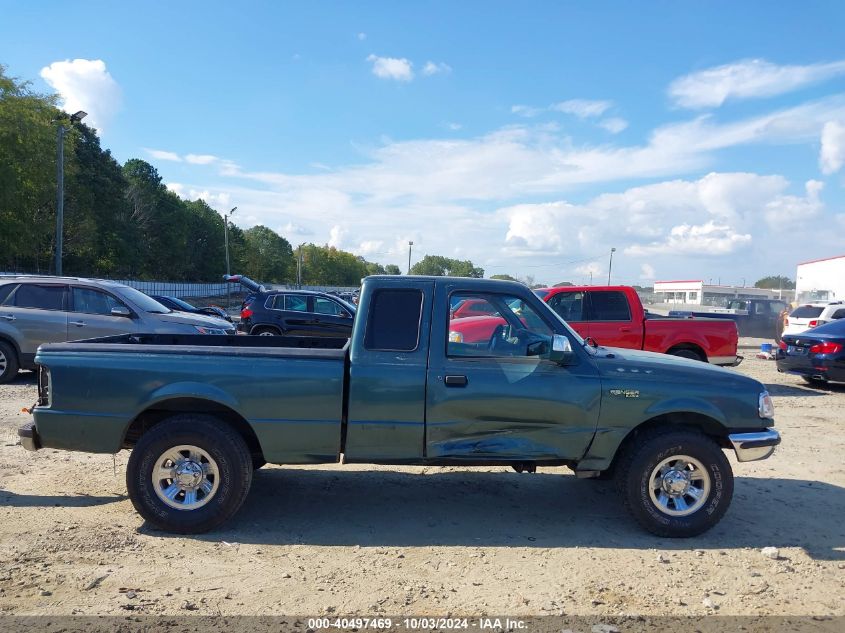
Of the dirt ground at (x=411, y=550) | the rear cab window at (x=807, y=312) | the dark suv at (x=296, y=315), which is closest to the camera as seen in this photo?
the dirt ground at (x=411, y=550)

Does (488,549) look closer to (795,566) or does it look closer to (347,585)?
(347,585)

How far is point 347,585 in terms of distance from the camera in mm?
3875

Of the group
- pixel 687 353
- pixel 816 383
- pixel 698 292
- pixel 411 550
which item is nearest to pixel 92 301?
pixel 411 550

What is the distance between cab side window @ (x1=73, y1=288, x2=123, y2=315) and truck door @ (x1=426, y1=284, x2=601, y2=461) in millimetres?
8088

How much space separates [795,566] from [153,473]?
178 inches

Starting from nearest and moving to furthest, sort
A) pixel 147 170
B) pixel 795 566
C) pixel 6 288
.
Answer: pixel 795 566, pixel 6 288, pixel 147 170

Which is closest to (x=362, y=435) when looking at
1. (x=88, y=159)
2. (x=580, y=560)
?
(x=580, y=560)

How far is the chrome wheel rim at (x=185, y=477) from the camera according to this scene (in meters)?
4.57

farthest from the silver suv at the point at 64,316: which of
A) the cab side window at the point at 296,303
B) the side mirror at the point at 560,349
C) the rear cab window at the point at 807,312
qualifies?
the rear cab window at the point at 807,312

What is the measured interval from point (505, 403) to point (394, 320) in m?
1.03

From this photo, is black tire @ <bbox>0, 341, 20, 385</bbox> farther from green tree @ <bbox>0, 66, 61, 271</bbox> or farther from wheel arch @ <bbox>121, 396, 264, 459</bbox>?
green tree @ <bbox>0, 66, 61, 271</bbox>

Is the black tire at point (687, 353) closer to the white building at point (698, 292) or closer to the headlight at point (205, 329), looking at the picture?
the headlight at point (205, 329)

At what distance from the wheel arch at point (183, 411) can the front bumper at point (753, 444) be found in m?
3.58

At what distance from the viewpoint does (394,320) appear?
4750 millimetres
